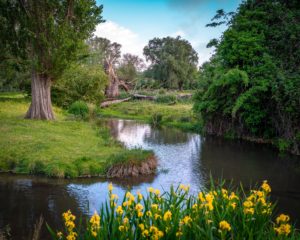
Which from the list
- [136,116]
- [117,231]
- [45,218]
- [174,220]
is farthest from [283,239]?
[136,116]

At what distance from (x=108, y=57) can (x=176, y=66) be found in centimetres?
2139

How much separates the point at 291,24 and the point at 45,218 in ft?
61.5

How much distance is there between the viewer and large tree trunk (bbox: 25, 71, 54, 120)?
24.5 m

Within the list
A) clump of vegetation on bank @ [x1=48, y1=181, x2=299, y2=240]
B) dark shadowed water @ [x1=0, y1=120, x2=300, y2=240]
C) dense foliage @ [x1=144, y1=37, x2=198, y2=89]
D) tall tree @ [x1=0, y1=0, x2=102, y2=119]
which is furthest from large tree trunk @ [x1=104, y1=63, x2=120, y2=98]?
clump of vegetation on bank @ [x1=48, y1=181, x2=299, y2=240]

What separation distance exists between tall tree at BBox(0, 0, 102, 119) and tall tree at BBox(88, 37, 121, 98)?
4.77 m

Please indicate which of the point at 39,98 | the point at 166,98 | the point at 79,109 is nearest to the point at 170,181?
the point at 39,98

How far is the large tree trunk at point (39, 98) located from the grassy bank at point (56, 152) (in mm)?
3515

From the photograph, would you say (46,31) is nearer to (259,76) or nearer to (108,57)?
(259,76)

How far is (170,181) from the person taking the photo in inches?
535

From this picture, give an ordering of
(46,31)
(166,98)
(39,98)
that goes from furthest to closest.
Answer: (166,98)
(39,98)
(46,31)

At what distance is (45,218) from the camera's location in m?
9.50

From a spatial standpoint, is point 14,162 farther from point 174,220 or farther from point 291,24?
point 291,24

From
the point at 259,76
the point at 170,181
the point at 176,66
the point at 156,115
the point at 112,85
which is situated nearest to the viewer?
the point at 170,181

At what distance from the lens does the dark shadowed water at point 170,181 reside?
10.1m
